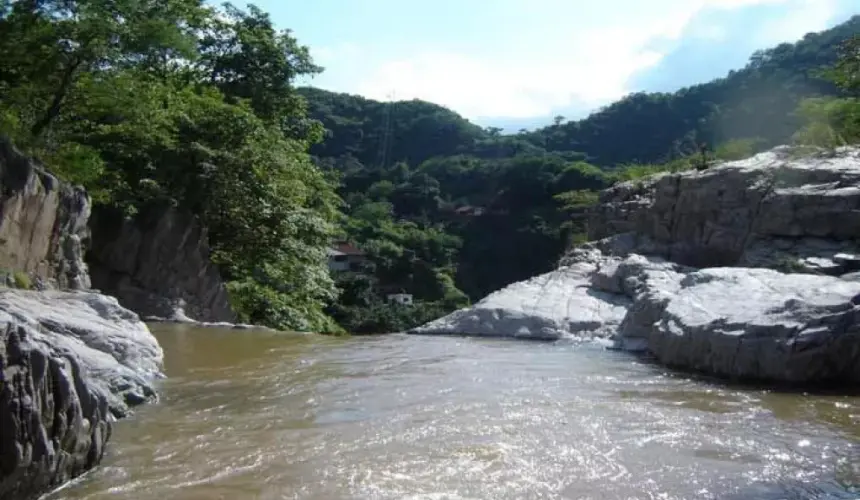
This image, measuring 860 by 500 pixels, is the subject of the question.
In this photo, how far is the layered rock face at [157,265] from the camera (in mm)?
13555

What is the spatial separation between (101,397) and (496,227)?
155 feet

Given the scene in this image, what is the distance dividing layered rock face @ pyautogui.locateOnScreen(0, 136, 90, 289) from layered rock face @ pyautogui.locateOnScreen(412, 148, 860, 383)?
4543mm

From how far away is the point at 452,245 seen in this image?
157 ft

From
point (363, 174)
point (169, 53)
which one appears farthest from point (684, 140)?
point (169, 53)

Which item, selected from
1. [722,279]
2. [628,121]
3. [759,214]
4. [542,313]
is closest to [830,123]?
[759,214]

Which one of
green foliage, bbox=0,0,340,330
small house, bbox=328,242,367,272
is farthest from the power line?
green foliage, bbox=0,0,340,330

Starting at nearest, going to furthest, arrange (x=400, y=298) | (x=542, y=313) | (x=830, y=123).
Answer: (x=542, y=313) → (x=830, y=123) → (x=400, y=298)

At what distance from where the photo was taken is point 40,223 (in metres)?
Result: 9.51

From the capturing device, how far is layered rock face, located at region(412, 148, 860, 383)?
6.93 metres

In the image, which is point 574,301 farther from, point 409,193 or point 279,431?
point 409,193

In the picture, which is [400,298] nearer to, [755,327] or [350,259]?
[350,259]

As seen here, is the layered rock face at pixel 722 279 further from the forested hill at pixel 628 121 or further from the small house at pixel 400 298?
the forested hill at pixel 628 121

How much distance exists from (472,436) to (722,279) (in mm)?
4671

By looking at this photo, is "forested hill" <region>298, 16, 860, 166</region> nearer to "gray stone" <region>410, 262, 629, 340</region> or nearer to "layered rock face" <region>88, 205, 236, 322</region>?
"gray stone" <region>410, 262, 629, 340</region>
